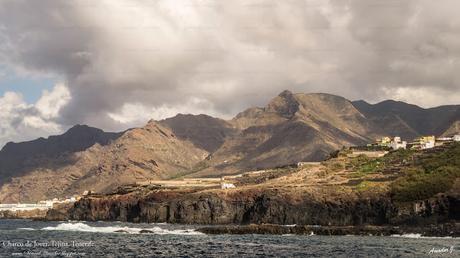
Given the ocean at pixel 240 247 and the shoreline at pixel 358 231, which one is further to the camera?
the shoreline at pixel 358 231

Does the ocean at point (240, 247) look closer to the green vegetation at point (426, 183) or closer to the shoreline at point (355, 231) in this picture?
the shoreline at point (355, 231)

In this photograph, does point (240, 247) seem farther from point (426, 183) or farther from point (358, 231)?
point (426, 183)

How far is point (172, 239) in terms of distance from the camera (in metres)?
132

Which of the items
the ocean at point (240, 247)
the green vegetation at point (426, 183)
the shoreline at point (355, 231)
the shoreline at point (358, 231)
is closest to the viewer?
the ocean at point (240, 247)

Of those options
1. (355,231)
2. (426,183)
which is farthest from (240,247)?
(426,183)

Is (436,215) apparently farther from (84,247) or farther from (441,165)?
(84,247)

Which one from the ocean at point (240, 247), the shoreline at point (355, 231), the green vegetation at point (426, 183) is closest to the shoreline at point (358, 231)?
the shoreline at point (355, 231)

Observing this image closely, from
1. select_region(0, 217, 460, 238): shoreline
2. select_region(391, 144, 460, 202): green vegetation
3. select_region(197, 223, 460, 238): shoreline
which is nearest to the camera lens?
select_region(0, 217, 460, 238): shoreline

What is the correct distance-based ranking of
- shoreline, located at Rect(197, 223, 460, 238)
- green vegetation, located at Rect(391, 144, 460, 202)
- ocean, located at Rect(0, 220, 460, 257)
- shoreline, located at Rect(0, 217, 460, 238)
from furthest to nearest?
green vegetation, located at Rect(391, 144, 460, 202)
shoreline, located at Rect(197, 223, 460, 238)
shoreline, located at Rect(0, 217, 460, 238)
ocean, located at Rect(0, 220, 460, 257)

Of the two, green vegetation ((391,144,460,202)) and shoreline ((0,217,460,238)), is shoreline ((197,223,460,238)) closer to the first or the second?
shoreline ((0,217,460,238))

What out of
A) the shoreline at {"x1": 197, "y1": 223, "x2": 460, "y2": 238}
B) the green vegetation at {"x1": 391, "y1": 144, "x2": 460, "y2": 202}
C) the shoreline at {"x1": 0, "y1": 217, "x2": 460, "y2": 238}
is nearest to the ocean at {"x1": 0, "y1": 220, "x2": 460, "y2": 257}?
the shoreline at {"x1": 0, "y1": 217, "x2": 460, "y2": 238}

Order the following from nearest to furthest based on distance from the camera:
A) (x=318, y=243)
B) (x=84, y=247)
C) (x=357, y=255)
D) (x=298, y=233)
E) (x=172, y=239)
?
1. (x=357, y=255)
2. (x=84, y=247)
3. (x=318, y=243)
4. (x=172, y=239)
5. (x=298, y=233)

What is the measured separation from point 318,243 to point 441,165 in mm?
93570

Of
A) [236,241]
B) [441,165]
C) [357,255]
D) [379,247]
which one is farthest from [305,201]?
[357,255]
